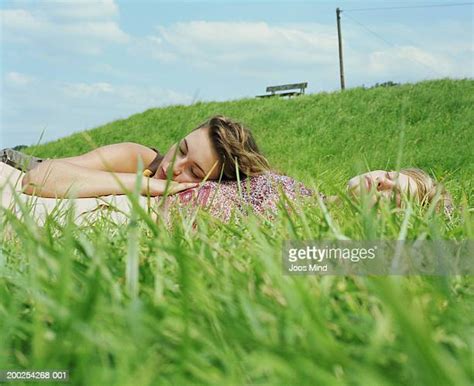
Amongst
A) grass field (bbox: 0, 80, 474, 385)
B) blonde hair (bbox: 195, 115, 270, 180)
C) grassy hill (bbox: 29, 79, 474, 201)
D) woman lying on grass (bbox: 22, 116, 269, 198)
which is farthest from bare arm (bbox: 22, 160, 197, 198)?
grassy hill (bbox: 29, 79, 474, 201)

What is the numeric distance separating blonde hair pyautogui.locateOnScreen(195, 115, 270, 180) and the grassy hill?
5.97 ft


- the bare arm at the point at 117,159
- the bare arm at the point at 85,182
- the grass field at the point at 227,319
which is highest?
the bare arm at the point at 117,159

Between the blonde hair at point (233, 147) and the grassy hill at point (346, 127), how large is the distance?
1.82m

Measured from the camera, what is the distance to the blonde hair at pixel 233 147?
10.5 feet

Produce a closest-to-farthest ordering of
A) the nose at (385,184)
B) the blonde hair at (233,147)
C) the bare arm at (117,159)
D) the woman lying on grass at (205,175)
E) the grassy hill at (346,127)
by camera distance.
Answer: the nose at (385,184), the woman lying on grass at (205,175), the blonde hair at (233,147), the bare arm at (117,159), the grassy hill at (346,127)

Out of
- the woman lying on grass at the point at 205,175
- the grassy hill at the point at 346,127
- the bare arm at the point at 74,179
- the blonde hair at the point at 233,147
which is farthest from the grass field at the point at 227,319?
the grassy hill at the point at 346,127

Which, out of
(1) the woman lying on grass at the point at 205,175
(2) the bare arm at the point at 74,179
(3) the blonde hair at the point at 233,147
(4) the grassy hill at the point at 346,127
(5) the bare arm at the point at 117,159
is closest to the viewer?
(1) the woman lying on grass at the point at 205,175

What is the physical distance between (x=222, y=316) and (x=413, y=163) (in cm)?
554

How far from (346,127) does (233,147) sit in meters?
4.79

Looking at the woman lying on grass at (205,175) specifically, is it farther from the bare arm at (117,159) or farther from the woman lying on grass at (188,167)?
the bare arm at (117,159)

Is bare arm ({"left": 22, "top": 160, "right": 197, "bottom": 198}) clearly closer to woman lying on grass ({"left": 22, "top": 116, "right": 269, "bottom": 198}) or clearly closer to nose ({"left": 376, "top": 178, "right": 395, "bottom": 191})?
woman lying on grass ({"left": 22, "top": 116, "right": 269, "bottom": 198})

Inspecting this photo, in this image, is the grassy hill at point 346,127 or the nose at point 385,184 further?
the grassy hill at point 346,127

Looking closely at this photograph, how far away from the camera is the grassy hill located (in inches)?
244

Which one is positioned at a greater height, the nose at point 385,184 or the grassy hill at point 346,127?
the grassy hill at point 346,127
